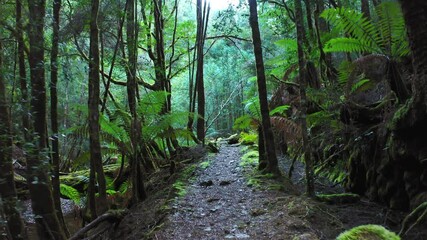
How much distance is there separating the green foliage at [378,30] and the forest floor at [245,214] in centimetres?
222

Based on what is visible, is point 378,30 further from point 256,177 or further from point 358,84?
point 256,177

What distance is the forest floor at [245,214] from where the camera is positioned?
397cm

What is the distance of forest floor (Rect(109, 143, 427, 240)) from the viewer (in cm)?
397

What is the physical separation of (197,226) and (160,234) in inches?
Result: 18.7

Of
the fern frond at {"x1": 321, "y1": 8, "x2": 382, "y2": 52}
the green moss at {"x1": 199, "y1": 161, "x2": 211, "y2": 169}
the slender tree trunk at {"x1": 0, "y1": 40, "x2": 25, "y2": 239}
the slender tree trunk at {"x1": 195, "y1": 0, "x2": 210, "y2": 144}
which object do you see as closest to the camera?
the slender tree trunk at {"x1": 0, "y1": 40, "x2": 25, "y2": 239}

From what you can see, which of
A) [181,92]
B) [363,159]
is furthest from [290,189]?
[181,92]

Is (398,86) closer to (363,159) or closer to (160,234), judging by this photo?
(363,159)

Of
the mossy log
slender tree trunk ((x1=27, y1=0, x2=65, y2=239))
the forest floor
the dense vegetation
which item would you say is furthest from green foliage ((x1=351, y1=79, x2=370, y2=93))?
the mossy log

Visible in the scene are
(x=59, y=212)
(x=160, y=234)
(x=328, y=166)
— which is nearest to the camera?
(x=160, y=234)

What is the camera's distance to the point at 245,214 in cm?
464

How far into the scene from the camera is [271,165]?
6090mm

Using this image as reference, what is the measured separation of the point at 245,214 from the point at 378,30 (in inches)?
127

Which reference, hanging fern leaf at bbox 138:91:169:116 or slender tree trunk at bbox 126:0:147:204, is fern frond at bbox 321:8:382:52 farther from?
hanging fern leaf at bbox 138:91:169:116

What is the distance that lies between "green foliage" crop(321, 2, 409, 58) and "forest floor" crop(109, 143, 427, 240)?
87.3 inches
